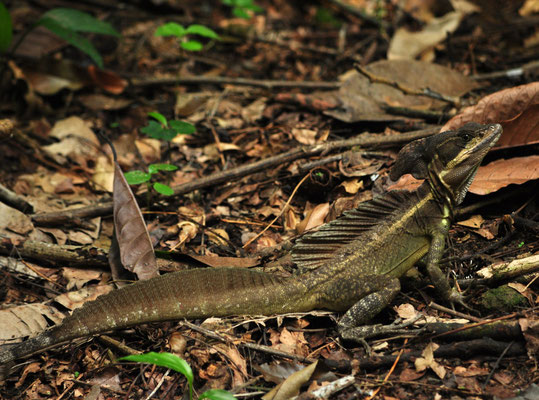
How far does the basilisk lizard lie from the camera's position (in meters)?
3.43

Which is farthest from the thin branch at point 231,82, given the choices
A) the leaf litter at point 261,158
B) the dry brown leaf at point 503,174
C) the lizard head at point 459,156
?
the lizard head at point 459,156

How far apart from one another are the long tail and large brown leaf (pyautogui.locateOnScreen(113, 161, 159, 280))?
49cm

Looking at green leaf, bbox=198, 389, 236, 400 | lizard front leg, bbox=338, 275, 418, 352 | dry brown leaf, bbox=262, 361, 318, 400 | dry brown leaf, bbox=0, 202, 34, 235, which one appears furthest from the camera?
dry brown leaf, bbox=0, 202, 34, 235

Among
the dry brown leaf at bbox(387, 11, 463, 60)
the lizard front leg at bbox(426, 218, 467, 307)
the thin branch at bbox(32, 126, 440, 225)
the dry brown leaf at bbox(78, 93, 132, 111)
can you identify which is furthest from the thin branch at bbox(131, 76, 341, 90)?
the lizard front leg at bbox(426, 218, 467, 307)

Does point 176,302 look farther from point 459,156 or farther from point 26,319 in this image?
point 459,156

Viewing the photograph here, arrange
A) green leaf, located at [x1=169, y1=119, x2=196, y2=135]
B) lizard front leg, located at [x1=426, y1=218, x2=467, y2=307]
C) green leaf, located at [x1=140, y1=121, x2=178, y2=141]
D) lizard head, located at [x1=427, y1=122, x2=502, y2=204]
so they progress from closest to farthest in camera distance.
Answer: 1. lizard front leg, located at [x1=426, y1=218, x2=467, y2=307]
2. lizard head, located at [x1=427, y1=122, x2=502, y2=204]
3. green leaf, located at [x1=140, y1=121, x2=178, y2=141]
4. green leaf, located at [x1=169, y1=119, x2=196, y2=135]

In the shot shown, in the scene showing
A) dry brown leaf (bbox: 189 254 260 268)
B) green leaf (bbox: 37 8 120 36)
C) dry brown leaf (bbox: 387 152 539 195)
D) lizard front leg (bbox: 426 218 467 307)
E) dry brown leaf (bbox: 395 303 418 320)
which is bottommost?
dry brown leaf (bbox: 189 254 260 268)

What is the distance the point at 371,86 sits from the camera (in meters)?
5.82

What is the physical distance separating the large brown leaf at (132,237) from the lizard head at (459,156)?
93.3 inches

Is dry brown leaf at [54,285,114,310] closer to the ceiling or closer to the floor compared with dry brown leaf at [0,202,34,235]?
closer to the floor

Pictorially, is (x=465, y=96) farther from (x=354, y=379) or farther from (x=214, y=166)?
(x=354, y=379)

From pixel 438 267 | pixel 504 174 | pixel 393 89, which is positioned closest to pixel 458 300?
pixel 438 267

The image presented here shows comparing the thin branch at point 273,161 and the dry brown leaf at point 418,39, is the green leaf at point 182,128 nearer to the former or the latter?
→ the thin branch at point 273,161

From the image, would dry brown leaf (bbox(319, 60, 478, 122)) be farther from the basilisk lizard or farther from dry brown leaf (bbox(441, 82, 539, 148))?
the basilisk lizard
